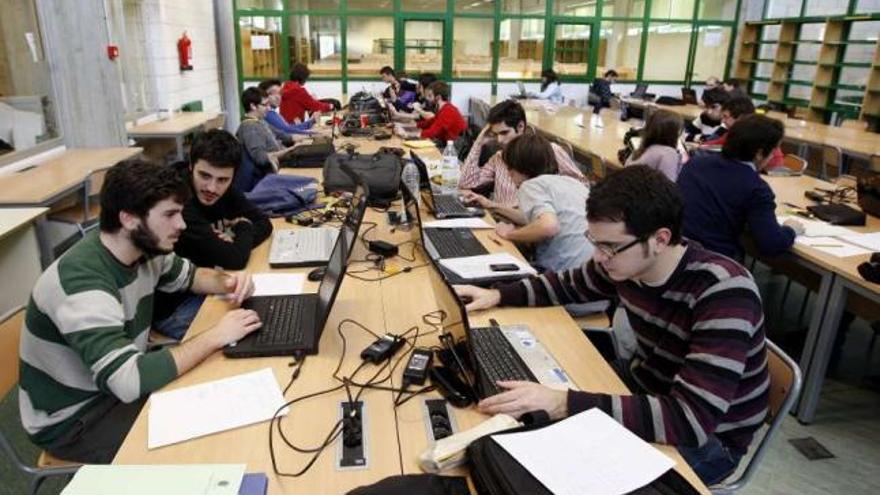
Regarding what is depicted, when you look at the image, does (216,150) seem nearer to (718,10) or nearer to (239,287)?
(239,287)

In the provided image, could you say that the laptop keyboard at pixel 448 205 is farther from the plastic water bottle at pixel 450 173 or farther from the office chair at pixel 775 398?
the office chair at pixel 775 398

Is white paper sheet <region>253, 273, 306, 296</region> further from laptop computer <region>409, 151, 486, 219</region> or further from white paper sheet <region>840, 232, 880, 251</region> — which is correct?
white paper sheet <region>840, 232, 880, 251</region>

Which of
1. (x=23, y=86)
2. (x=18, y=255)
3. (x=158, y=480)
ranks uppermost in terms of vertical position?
(x=23, y=86)

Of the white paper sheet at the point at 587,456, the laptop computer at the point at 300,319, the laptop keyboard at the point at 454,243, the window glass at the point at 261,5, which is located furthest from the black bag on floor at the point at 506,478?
the window glass at the point at 261,5

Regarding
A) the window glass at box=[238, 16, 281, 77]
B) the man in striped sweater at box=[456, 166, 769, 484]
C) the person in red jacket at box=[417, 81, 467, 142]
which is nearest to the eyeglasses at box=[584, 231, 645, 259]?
the man in striped sweater at box=[456, 166, 769, 484]

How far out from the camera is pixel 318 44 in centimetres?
1029

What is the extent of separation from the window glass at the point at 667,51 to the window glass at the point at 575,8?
1215mm

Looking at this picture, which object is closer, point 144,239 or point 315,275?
point 144,239

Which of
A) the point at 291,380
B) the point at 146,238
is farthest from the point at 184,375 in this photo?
the point at 146,238

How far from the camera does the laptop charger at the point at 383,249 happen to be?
2.42 metres

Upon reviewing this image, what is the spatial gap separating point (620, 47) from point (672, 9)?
1.09 meters

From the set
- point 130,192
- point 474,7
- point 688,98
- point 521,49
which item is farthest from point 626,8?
point 130,192

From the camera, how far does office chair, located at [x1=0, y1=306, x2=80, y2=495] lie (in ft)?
4.96

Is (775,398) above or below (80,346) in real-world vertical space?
below
